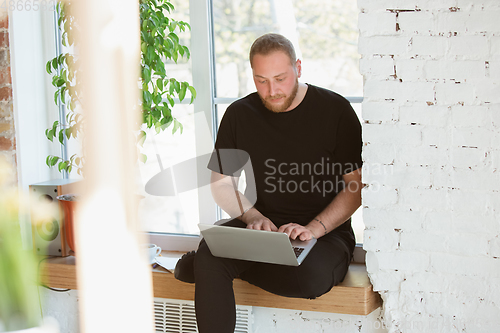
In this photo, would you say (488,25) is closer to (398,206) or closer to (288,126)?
(398,206)

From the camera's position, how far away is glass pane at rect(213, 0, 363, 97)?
6.61ft

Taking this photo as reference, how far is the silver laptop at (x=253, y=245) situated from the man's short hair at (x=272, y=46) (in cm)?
77

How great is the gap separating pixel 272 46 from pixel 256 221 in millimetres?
710

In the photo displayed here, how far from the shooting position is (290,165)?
6.30 ft

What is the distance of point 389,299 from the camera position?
1.70 meters

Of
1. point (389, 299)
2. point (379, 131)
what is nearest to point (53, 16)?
point (379, 131)

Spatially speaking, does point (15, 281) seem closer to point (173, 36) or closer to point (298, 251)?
point (298, 251)

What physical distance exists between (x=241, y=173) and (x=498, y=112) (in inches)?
42.1

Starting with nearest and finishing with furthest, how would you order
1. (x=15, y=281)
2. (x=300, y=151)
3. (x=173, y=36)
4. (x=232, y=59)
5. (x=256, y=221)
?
1. (x=15, y=281)
2. (x=256, y=221)
3. (x=300, y=151)
4. (x=173, y=36)
5. (x=232, y=59)

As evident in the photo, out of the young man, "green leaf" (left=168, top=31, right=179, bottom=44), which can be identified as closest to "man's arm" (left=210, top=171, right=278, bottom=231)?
the young man

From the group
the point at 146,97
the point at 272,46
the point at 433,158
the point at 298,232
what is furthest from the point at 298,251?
the point at 146,97

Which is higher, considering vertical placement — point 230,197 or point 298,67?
point 298,67

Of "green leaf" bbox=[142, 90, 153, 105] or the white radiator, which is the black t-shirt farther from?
the white radiator

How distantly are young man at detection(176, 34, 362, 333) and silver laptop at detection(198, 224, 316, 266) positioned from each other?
0.08 meters
